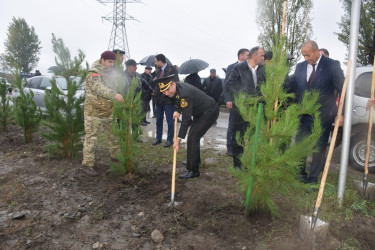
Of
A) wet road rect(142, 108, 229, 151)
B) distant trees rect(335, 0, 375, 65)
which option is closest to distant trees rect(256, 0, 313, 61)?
distant trees rect(335, 0, 375, 65)

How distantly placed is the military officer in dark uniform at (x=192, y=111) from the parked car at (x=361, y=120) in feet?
8.50

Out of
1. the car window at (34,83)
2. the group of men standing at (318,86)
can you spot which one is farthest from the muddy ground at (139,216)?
the car window at (34,83)

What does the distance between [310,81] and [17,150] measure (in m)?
5.81

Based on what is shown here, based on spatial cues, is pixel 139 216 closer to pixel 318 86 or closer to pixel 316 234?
pixel 316 234

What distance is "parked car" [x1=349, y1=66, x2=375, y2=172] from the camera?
4.71m

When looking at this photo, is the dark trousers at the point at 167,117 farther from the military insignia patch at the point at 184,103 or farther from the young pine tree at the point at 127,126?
the military insignia patch at the point at 184,103

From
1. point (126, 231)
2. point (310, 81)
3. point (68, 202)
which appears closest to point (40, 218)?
point (68, 202)

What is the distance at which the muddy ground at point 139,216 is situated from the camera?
2.62 meters

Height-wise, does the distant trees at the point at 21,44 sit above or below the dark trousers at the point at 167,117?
above

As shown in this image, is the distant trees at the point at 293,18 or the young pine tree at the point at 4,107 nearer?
the young pine tree at the point at 4,107

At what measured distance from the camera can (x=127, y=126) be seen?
12.8 feet

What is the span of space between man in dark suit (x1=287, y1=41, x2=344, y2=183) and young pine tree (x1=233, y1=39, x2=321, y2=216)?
0.87 meters

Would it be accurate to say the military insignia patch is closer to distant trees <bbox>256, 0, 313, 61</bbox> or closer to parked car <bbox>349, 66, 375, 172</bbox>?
parked car <bbox>349, 66, 375, 172</bbox>

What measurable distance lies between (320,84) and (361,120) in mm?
1859
